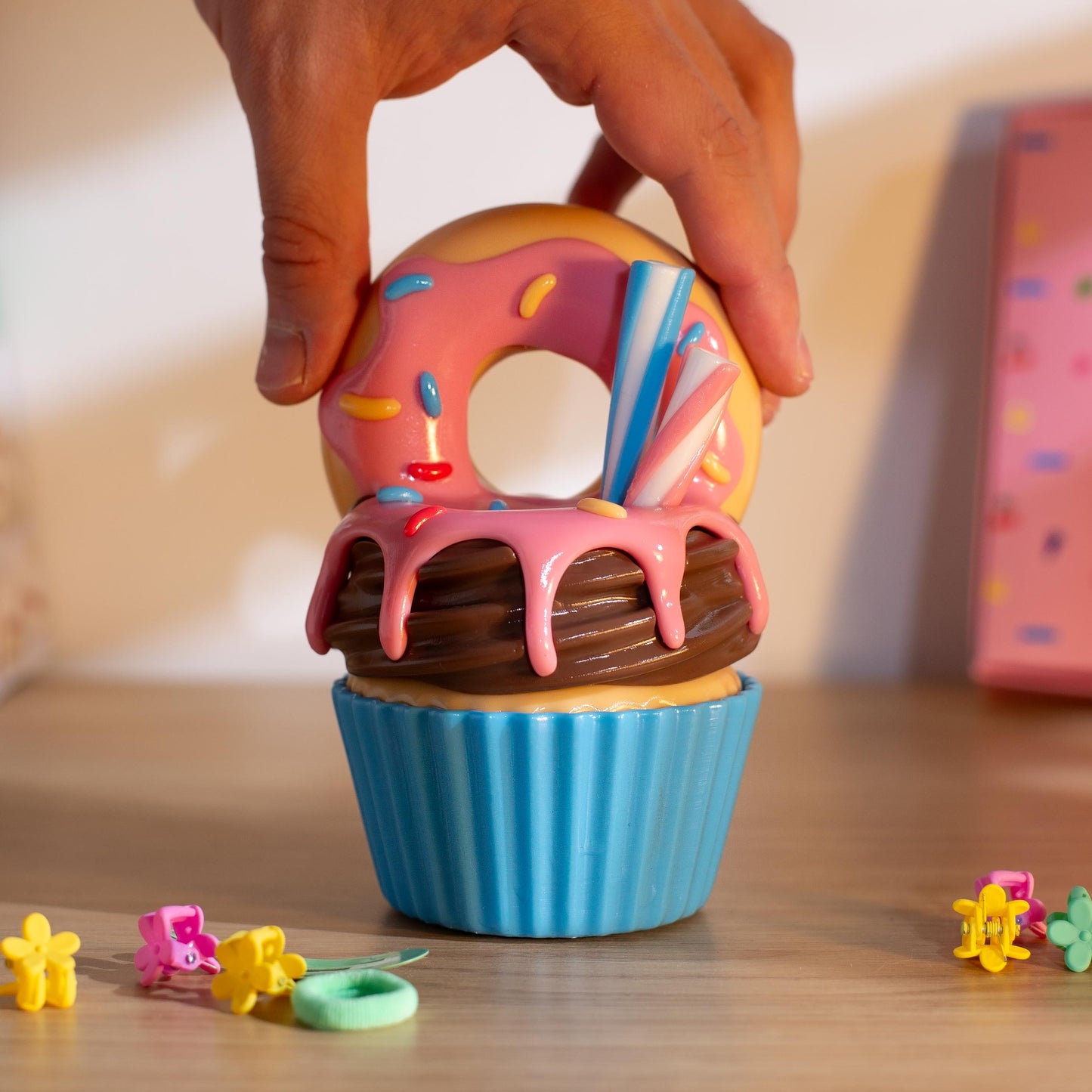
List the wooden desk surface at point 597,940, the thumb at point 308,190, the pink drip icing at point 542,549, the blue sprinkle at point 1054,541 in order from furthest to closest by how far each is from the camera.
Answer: the blue sprinkle at point 1054,541, the thumb at point 308,190, the pink drip icing at point 542,549, the wooden desk surface at point 597,940

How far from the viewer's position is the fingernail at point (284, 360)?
2.71 feet

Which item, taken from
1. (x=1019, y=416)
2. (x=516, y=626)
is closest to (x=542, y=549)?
(x=516, y=626)

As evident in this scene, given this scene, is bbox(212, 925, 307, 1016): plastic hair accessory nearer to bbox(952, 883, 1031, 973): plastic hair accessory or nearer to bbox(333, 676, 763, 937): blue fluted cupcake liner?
bbox(333, 676, 763, 937): blue fluted cupcake liner

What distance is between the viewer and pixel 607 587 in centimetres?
70

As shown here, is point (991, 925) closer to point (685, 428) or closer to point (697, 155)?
point (685, 428)

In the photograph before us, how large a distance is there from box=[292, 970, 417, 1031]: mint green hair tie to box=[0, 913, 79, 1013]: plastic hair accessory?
112 millimetres

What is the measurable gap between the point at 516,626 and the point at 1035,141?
126 centimetres

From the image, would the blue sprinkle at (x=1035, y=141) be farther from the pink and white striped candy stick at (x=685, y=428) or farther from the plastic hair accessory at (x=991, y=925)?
the plastic hair accessory at (x=991, y=925)

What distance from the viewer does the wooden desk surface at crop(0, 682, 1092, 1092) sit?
1.88 feet

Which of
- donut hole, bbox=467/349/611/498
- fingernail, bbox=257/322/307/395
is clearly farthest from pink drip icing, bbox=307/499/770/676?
donut hole, bbox=467/349/611/498

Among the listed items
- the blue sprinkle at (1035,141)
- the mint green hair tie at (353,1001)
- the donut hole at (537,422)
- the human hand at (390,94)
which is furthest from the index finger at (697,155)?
the blue sprinkle at (1035,141)

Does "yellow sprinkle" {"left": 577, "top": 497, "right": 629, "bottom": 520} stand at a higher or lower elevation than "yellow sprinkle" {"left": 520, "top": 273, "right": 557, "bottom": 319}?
lower

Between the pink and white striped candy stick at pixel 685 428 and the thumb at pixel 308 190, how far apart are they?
0.22 meters

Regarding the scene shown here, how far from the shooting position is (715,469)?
792 millimetres
